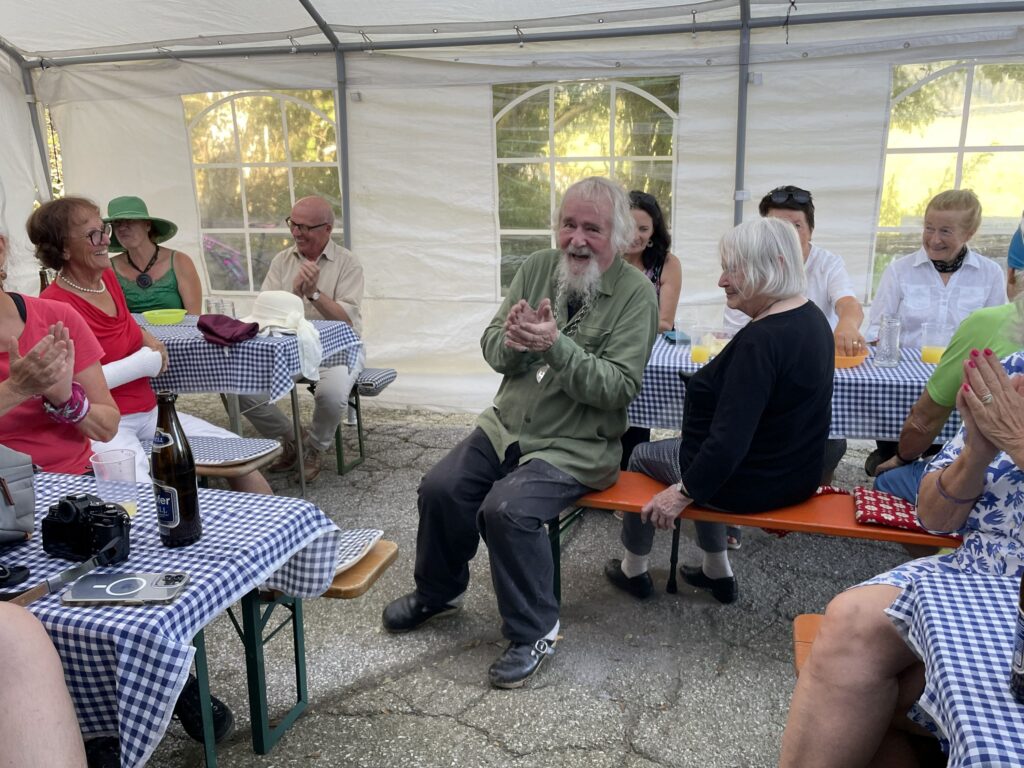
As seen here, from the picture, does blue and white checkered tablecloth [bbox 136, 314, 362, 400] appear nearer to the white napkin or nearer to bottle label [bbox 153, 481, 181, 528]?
the white napkin

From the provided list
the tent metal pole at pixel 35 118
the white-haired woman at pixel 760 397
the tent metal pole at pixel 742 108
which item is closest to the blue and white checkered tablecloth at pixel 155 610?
the white-haired woman at pixel 760 397

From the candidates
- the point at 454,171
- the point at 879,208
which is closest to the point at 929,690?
the point at 879,208

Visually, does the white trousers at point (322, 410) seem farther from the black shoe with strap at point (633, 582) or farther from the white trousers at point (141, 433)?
the black shoe with strap at point (633, 582)

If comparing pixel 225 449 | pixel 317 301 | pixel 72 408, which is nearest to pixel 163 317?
pixel 317 301

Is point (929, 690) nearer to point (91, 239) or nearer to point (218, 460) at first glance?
point (218, 460)

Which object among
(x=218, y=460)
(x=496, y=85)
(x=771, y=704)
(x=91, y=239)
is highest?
(x=496, y=85)

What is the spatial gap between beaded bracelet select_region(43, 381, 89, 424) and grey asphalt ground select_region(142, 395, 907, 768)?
958 millimetres

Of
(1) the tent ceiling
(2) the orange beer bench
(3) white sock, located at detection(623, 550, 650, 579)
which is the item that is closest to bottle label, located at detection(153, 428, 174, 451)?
(2) the orange beer bench

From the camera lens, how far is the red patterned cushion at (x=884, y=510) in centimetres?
243

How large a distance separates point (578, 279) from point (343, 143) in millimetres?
3441

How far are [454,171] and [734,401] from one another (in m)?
3.78

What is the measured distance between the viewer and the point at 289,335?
3.76 m

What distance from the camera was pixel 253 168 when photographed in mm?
6031

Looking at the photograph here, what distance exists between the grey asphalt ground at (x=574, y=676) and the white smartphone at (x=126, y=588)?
1.00m
